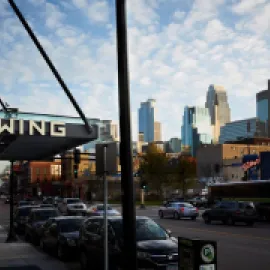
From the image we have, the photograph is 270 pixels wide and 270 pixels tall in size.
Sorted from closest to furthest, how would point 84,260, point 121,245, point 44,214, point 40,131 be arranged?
1. point 40,131
2. point 121,245
3. point 84,260
4. point 44,214

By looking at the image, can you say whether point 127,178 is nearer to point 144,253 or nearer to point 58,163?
point 144,253

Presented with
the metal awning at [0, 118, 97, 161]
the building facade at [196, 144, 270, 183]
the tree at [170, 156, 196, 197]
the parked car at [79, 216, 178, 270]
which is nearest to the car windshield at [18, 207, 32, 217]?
the parked car at [79, 216, 178, 270]

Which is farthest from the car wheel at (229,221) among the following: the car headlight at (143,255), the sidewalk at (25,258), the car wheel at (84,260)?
the car headlight at (143,255)

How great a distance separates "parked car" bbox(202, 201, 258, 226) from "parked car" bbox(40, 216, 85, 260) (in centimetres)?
1694

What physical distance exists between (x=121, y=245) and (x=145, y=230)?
1428 millimetres

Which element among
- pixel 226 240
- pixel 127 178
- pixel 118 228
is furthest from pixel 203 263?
pixel 226 240

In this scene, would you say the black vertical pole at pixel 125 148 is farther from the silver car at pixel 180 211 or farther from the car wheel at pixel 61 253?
the silver car at pixel 180 211

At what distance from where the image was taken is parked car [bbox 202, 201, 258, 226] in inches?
1297

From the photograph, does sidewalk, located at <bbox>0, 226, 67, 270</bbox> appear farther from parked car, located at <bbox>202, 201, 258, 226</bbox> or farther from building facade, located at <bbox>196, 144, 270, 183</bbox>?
building facade, located at <bbox>196, 144, 270, 183</bbox>

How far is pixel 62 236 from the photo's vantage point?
16609mm

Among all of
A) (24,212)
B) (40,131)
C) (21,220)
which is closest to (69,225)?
(40,131)

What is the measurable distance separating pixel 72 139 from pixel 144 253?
3.13 meters

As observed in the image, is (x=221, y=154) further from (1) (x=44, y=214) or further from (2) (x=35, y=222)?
(2) (x=35, y=222)

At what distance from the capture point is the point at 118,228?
1280cm
